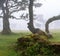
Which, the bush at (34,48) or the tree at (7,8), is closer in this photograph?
the bush at (34,48)

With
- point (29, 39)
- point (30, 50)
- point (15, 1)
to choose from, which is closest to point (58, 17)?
point (15, 1)

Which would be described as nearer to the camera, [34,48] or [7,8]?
[34,48]

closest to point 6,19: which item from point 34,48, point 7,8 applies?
point 7,8

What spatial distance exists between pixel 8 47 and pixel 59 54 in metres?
6.46

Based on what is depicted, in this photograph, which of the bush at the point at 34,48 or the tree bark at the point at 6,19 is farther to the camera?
the tree bark at the point at 6,19

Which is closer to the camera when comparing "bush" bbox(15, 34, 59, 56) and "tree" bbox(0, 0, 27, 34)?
"bush" bbox(15, 34, 59, 56)

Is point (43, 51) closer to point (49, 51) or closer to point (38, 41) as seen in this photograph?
point (49, 51)

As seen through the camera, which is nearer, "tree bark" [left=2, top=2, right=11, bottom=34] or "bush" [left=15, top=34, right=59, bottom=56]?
"bush" [left=15, top=34, right=59, bottom=56]

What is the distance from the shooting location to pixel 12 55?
20.7 m

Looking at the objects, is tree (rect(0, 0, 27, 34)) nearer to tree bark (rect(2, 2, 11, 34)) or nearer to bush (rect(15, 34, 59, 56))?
tree bark (rect(2, 2, 11, 34))

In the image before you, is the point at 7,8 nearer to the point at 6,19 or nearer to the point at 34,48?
the point at 6,19

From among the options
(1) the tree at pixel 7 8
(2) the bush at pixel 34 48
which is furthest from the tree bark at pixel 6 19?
(2) the bush at pixel 34 48

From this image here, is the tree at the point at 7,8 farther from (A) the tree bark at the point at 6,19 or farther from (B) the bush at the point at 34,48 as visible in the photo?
(B) the bush at the point at 34,48

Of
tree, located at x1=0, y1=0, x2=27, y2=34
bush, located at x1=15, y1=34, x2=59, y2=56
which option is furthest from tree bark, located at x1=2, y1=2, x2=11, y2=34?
bush, located at x1=15, y1=34, x2=59, y2=56
